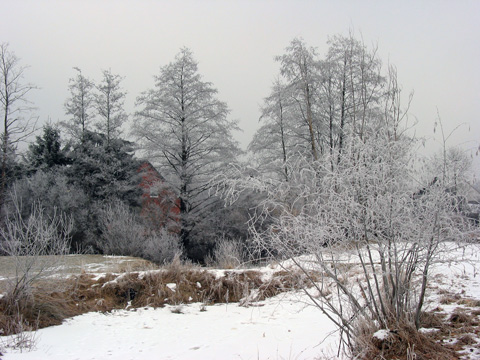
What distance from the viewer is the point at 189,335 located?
6.60 metres

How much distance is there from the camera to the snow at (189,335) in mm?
5387

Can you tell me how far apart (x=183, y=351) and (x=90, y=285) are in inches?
153

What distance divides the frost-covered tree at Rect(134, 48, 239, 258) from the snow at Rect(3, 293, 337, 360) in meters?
11.7

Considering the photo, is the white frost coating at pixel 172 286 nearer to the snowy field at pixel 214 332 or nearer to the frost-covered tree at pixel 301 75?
the snowy field at pixel 214 332

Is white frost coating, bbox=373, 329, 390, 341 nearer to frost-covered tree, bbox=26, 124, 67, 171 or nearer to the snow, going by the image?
the snow

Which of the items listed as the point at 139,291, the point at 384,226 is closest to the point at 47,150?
the point at 139,291

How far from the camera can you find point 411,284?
4156 millimetres

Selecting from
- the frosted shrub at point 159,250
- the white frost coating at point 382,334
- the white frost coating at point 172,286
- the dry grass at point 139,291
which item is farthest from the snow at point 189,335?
the frosted shrub at point 159,250

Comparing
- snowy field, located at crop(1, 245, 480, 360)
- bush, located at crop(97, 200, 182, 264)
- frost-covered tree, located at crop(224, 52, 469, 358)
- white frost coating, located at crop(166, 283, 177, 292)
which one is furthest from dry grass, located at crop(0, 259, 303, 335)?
bush, located at crop(97, 200, 182, 264)

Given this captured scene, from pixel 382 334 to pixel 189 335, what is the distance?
12.4 ft

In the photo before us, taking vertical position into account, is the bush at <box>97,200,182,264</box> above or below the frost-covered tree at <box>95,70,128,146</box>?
below

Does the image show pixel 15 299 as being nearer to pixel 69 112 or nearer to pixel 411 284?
pixel 411 284

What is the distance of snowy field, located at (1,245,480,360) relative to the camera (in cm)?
519

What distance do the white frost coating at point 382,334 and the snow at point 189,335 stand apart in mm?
791
